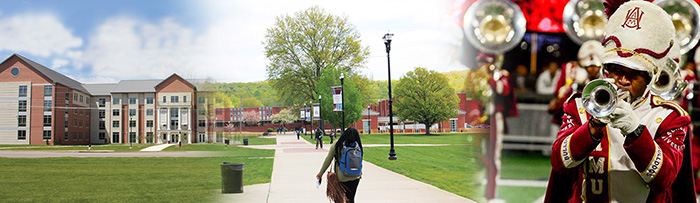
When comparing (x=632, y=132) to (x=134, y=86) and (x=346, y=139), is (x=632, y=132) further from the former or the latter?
(x=134, y=86)

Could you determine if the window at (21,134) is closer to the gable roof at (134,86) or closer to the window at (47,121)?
the window at (47,121)

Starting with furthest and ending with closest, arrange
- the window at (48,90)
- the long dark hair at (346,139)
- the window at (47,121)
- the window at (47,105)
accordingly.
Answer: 1. the window at (47,121)
2. the window at (48,90)
3. the window at (47,105)
4. the long dark hair at (346,139)

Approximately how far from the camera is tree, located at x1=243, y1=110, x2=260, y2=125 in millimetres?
82938

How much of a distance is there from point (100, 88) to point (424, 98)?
196 feet

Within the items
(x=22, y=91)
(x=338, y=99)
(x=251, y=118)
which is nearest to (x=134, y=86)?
(x=22, y=91)

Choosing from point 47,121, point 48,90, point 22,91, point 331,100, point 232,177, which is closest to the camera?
point 232,177

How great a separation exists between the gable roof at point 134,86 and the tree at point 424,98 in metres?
41.4

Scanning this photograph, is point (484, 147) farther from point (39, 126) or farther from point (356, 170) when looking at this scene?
point (39, 126)

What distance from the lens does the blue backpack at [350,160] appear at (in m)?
4.01

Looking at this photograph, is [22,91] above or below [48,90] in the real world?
below

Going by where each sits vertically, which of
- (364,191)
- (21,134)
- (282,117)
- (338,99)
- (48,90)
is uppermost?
(48,90)

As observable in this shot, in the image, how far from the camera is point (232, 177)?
802 centimetres

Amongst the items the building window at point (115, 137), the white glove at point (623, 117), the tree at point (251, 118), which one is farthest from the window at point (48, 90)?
the white glove at point (623, 117)

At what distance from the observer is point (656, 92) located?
4.41 feet
